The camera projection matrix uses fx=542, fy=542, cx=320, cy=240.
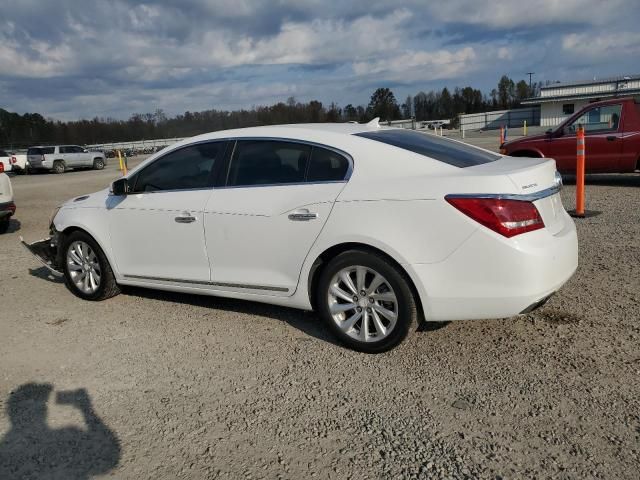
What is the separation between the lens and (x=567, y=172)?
11.1m

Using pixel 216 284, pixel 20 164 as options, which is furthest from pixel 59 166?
pixel 216 284

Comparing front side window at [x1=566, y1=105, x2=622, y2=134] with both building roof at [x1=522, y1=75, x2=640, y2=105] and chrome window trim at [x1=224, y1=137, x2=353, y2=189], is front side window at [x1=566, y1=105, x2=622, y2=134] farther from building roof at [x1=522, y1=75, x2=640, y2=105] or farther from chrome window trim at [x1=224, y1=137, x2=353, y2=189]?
building roof at [x1=522, y1=75, x2=640, y2=105]

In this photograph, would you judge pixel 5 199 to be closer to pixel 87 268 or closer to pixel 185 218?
pixel 87 268

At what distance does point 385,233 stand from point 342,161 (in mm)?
688

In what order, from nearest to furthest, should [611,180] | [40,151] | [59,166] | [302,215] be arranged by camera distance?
1. [302,215]
2. [611,180]
3. [40,151]
4. [59,166]

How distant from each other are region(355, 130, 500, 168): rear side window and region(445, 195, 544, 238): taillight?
19.9 inches

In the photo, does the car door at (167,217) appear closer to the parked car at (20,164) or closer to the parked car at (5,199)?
the parked car at (5,199)

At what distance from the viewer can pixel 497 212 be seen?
340 cm

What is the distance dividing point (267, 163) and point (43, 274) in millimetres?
4185

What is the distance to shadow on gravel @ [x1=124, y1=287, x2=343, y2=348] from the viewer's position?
14.7 ft

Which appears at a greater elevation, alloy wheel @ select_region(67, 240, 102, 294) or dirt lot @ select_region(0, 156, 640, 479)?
alloy wheel @ select_region(67, 240, 102, 294)

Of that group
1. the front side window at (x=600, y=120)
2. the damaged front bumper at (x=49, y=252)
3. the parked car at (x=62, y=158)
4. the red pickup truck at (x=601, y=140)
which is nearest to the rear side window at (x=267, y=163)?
the damaged front bumper at (x=49, y=252)

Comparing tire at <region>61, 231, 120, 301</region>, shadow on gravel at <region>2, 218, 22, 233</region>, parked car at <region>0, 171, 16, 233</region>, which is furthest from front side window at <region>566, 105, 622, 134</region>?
shadow on gravel at <region>2, 218, 22, 233</region>

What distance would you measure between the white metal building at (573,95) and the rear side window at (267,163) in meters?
61.3
